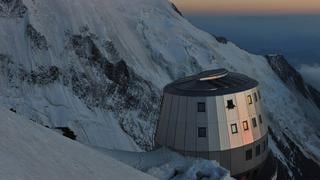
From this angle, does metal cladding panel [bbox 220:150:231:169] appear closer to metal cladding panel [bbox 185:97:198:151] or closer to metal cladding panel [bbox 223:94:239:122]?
metal cladding panel [bbox 185:97:198:151]

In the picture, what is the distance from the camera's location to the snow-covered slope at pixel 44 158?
9.30 m

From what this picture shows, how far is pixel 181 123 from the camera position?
3741cm

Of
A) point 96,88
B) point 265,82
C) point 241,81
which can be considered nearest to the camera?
point 241,81

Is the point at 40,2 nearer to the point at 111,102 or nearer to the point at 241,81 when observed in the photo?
the point at 111,102

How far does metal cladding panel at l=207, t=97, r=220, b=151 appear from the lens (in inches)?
1435

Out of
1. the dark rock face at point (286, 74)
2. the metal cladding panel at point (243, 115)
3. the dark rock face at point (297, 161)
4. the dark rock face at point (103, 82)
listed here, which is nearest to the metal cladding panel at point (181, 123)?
the metal cladding panel at point (243, 115)

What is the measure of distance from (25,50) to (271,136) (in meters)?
60.4

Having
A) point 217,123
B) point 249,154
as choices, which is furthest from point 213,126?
point 249,154

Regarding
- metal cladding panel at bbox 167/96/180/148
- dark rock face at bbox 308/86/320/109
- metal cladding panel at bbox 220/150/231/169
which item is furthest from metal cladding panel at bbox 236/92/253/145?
dark rock face at bbox 308/86/320/109

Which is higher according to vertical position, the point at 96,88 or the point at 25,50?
the point at 25,50

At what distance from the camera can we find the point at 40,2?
10681cm

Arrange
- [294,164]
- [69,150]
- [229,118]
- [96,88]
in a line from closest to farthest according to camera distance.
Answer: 1. [69,150]
2. [229,118]
3. [96,88]
4. [294,164]

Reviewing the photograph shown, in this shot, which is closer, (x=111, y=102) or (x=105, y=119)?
(x=105, y=119)

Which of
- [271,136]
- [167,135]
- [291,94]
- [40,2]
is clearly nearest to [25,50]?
[40,2]
